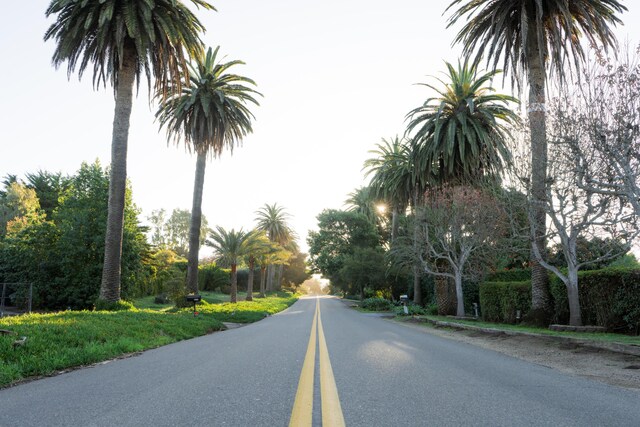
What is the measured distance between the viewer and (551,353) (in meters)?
9.92

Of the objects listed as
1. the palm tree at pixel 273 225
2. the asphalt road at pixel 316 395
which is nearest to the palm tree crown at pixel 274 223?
the palm tree at pixel 273 225

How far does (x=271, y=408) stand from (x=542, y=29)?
1809cm

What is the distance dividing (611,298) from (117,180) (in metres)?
18.4

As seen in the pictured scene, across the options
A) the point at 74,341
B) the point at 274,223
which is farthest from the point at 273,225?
the point at 74,341

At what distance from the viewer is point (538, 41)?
16734 mm

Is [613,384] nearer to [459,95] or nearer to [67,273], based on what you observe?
[459,95]

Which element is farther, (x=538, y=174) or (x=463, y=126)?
(x=463, y=126)

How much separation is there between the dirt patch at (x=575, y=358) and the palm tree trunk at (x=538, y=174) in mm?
4350

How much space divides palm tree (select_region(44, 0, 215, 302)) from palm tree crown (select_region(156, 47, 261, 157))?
652 centimetres

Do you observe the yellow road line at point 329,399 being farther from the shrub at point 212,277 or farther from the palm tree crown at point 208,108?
the shrub at point 212,277

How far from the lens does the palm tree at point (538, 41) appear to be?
50.5ft

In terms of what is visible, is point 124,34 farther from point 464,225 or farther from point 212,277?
point 212,277

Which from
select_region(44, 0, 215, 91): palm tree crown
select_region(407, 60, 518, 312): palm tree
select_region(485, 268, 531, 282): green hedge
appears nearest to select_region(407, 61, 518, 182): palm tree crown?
select_region(407, 60, 518, 312): palm tree

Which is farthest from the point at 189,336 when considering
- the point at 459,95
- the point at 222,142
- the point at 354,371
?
the point at 459,95
